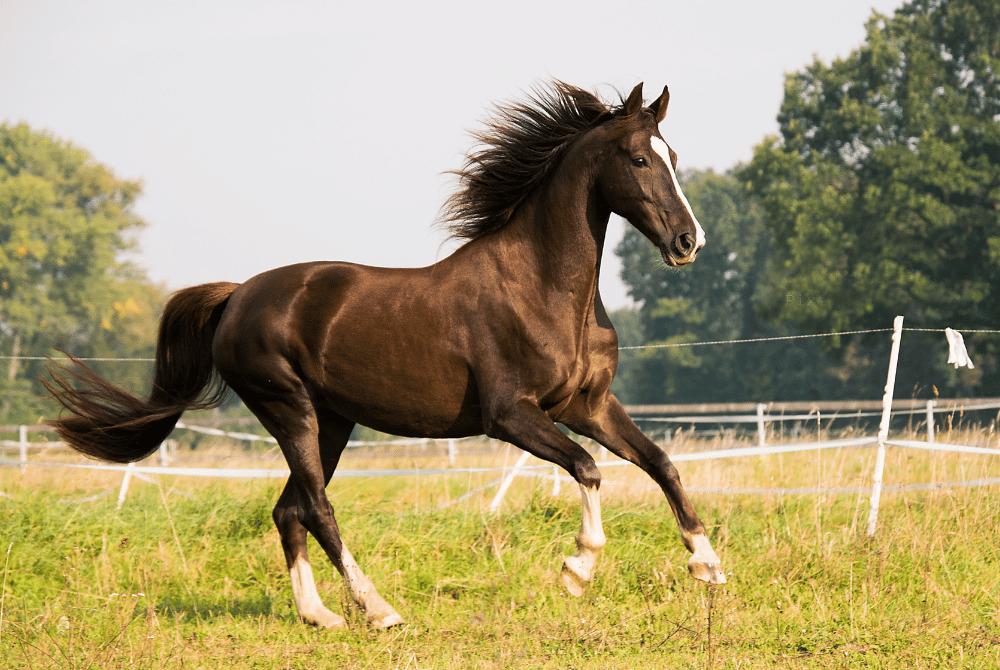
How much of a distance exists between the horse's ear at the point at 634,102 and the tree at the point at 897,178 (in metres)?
22.5

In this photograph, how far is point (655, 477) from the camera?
4.01 meters

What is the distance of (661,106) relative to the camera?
411cm

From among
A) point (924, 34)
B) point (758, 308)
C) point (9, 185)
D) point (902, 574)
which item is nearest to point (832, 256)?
point (758, 308)

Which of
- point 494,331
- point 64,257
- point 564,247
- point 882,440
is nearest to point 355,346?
point 494,331

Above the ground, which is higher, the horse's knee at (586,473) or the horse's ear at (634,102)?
the horse's ear at (634,102)

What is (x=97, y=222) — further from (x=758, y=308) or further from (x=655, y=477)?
(x=655, y=477)

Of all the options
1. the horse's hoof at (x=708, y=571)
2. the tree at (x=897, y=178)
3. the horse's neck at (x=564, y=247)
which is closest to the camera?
the horse's hoof at (x=708, y=571)

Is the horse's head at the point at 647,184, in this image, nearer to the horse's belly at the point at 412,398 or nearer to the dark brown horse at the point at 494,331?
the dark brown horse at the point at 494,331

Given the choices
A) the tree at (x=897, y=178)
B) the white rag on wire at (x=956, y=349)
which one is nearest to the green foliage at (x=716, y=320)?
the tree at (x=897, y=178)

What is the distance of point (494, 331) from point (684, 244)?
954 millimetres

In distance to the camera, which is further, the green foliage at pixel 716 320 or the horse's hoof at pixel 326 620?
the green foliage at pixel 716 320

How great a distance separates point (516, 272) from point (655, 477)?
3.80ft

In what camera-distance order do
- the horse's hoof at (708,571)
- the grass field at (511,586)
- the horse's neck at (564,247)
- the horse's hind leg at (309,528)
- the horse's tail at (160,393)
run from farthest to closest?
the horse's tail at (160,393) < the horse's hind leg at (309,528) < the horse's neck at (564,247) < the grass field at (511,586) < the horse's hoof at (708,571)

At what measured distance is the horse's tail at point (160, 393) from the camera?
16.4 feet
